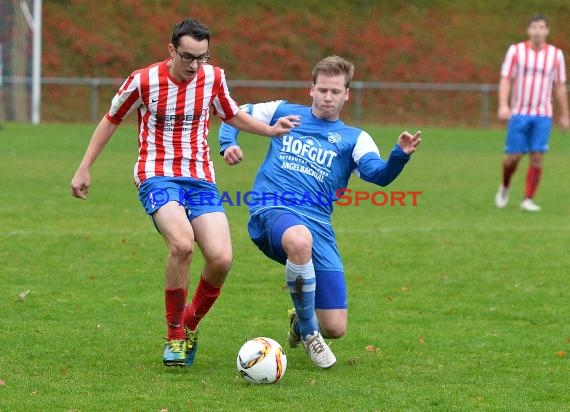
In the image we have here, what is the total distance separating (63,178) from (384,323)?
9.49 meters

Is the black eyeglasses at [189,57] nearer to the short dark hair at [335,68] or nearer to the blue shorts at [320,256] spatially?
the short dark hair at [335,68]

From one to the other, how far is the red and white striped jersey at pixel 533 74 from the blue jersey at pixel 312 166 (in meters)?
7.66

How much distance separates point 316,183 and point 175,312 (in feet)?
3.83

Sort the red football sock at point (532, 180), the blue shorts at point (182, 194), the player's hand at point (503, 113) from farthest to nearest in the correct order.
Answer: the red football sock at point (532, 180) → the player's hand at point (503, 113) → the blue shorts at point (182, 194)

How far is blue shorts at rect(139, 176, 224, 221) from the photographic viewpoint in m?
6.08

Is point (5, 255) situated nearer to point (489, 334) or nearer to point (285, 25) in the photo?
point (489, 334)

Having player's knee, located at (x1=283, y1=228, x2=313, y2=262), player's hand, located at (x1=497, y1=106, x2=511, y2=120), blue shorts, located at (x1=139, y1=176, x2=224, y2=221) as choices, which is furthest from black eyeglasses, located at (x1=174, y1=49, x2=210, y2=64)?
player's hand, located at (x1=497, y1=106, x2=511, y2=120)

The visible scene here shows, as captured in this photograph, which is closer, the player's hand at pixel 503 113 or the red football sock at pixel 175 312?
the red football sock at pixel 175 312

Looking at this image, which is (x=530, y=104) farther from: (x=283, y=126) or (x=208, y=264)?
(x=208, y=264)

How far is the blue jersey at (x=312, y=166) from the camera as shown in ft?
20.9

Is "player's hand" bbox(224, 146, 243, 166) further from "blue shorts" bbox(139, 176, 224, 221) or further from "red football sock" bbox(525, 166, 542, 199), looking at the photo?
"red football sock" bbox(525, 166, 542, 199)

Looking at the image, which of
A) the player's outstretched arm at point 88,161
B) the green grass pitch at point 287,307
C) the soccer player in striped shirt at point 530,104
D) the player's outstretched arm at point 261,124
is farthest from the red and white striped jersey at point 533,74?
the player's outstretched arm at point 88,161

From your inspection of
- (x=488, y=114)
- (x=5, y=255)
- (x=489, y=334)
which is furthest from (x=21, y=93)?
(x=489, y=334)

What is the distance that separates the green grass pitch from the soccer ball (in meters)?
0.08
